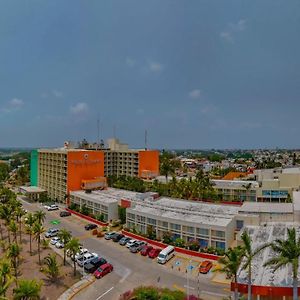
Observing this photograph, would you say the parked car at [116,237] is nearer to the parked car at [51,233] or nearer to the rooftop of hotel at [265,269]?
the parked car at [51,233]

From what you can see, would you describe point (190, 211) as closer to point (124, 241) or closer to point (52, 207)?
point (124, 241)

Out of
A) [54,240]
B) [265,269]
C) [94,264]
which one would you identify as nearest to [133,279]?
[94,264]

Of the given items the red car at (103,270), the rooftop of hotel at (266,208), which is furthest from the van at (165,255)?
the rooftop of hotel at (266,208)

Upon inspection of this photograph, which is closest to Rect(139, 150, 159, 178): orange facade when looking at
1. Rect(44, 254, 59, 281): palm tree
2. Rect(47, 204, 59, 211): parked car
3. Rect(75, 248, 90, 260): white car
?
Rect(47, 204, 59, 211): parked car

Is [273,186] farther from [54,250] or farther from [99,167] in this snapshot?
[54,250]

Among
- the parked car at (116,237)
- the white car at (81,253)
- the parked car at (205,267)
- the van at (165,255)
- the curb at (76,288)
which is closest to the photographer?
the curb at (76,288)

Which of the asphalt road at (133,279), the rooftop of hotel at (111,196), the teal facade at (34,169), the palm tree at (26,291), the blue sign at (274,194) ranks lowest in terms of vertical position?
the asphalt road at (133,279)

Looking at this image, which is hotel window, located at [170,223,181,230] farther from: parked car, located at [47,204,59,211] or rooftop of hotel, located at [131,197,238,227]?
parked car, located at [47,204,59,211]
